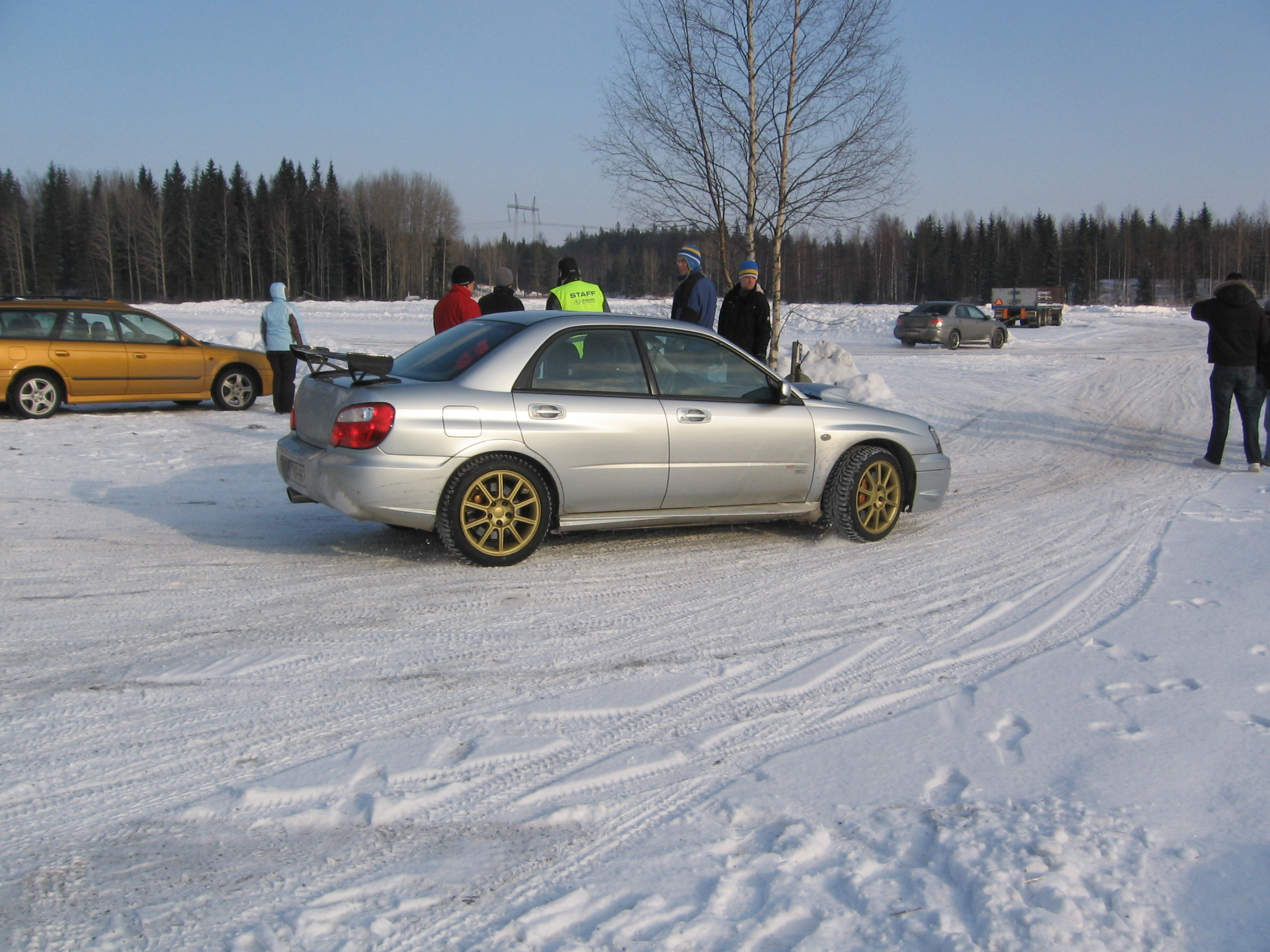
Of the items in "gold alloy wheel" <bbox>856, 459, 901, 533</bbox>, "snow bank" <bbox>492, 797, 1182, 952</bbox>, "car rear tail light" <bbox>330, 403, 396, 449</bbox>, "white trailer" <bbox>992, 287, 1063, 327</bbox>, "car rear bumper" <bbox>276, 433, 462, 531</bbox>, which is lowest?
"snow bank" <bbox>492, 797, 1182, 952</bbox>

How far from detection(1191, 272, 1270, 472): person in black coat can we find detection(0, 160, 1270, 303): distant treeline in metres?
67.0

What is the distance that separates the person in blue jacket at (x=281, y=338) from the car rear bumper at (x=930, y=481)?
8.27 m

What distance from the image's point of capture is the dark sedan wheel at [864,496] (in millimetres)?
6668

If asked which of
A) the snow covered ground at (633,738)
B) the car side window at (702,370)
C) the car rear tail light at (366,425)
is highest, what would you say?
the car side window at (702,370)

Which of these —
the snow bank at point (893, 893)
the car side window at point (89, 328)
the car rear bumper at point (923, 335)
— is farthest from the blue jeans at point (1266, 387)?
the car rear bumper at point (923, 335)

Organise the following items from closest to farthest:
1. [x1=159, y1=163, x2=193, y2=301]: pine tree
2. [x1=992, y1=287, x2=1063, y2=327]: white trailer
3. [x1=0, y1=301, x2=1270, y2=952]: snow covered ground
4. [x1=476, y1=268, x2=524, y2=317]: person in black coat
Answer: [x1=0, y1=301, x2=1270, y2=952]: snow covered ground
[x1=476, y1=268, x2=524, y2=317]: person in black coat
[x1=992, y1=287, x2=1063, y2=327]: white trailer
[x1=159, y1=163, x2=193, y2=301]: pine tree

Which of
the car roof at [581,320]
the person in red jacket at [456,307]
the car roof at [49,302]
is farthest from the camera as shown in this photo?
the car roof at [49,302]

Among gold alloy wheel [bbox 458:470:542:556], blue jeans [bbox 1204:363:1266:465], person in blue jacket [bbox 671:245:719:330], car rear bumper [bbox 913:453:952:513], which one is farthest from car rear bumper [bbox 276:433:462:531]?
blue jeans [bbox 1204:363:1266:465]

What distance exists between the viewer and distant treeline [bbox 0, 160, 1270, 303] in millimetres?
84938

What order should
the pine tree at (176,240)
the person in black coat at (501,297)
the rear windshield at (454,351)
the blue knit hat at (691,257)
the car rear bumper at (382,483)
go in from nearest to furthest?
1. the car rear bumper at (382,483)
2. the rear windshield at (454,351)
3. the blue knit hat at (691,257)
4. the person in black coat at (501,297)
5. the pine tree at (176,240)

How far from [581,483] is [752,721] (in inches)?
97.9

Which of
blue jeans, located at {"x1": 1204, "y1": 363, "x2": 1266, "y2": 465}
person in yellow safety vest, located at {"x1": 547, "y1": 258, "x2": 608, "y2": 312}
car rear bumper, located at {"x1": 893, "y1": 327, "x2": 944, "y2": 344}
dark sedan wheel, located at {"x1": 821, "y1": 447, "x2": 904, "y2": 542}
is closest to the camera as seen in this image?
dark sedan wheel, located at {"x1": 821, "y1": 447, "x2": 904, "y2": 542}

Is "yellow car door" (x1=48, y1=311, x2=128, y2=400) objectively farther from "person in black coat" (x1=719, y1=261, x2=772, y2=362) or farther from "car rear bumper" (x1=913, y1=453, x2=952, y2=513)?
"car rear bumper" (x1=913, y1=453, x2=952, y2=513)

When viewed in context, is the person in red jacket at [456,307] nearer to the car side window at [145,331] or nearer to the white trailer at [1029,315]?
the car side window at [145,331]
